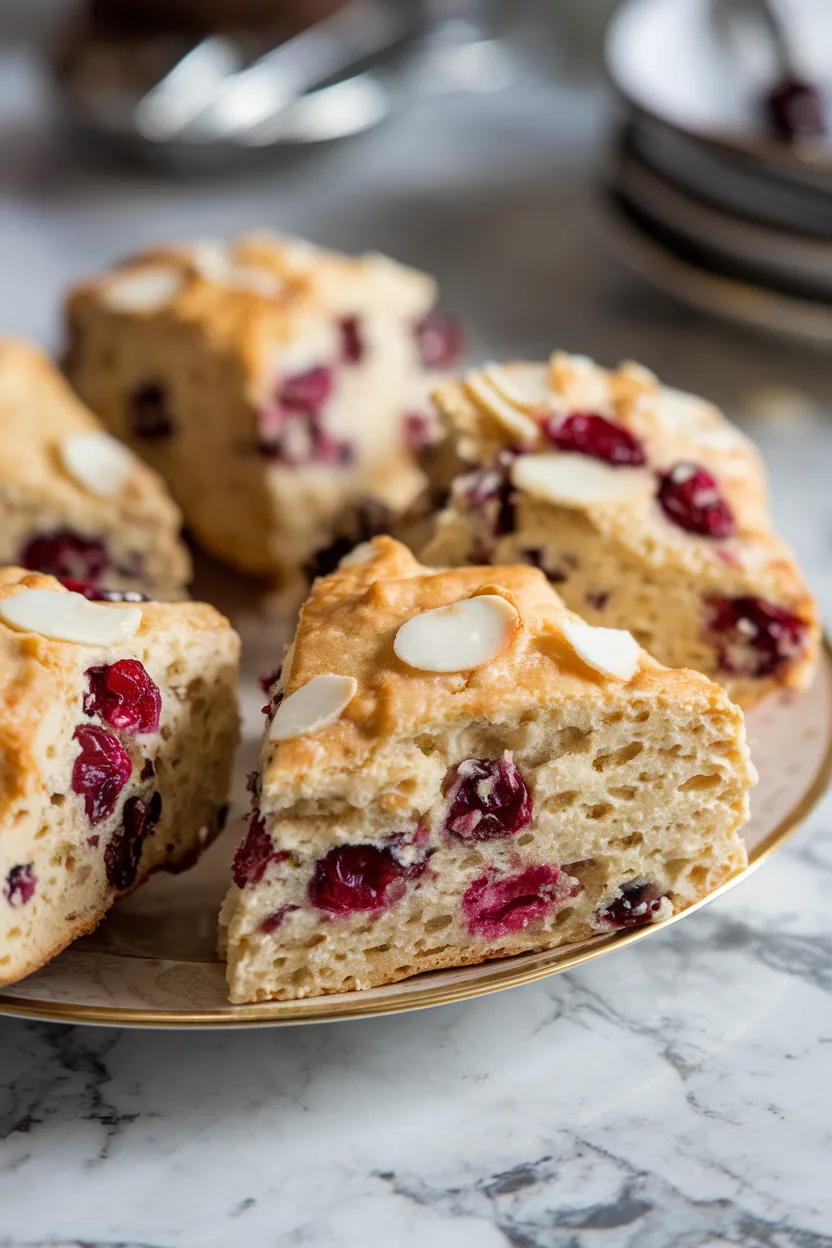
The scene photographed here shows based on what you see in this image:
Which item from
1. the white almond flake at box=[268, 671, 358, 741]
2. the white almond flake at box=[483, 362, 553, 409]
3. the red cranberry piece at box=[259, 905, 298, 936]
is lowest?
the red cranberry piece at box=[259, 905, 298, 936]

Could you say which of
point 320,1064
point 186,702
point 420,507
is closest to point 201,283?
point 420,507

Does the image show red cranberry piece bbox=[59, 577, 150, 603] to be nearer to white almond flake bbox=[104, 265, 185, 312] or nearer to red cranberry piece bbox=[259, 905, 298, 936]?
red cranberry piece bbox=[259, 905, 298, 936]

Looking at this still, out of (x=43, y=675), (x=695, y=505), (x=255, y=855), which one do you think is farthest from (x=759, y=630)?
(x=43, y=675)

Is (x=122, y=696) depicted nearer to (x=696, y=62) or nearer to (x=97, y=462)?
(x=97, y=462)

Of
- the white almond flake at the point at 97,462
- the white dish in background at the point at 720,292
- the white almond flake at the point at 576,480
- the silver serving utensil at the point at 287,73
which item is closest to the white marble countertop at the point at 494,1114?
the white almond flake at the point at 576,480

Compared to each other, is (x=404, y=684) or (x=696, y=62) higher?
(x=696, y=62)

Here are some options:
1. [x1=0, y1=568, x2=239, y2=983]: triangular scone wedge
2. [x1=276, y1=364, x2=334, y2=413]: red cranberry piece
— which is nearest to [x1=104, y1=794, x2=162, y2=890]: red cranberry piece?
[x1=0, y1=568, x2=239, y2=983]: triangular scone wedge

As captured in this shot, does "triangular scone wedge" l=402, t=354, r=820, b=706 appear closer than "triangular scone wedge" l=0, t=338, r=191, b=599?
Yes
